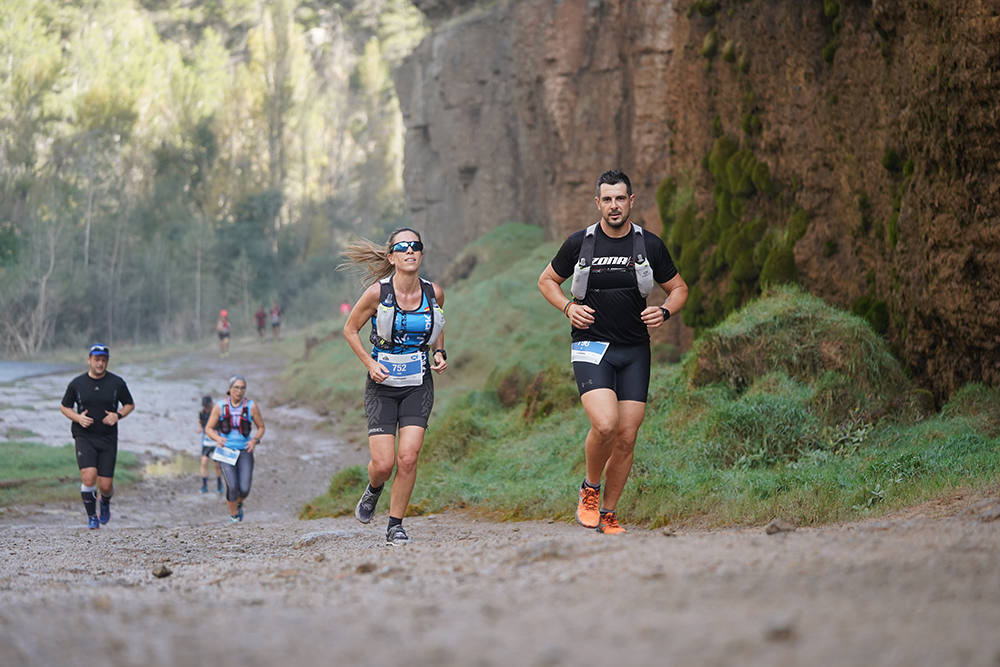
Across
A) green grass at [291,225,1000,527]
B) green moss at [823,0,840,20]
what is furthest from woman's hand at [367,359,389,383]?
green moss at [823,0,840,20]

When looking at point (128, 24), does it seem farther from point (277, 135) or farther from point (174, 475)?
point (174, 475)

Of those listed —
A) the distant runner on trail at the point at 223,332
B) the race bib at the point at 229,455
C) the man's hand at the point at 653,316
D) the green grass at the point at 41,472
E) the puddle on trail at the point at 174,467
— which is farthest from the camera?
the distant runner on trail at the point at 223,332

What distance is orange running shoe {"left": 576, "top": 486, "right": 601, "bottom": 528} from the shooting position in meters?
7.69

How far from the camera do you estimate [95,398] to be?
1227 centimetres

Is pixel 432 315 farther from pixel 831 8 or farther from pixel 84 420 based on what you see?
pixel 831 8

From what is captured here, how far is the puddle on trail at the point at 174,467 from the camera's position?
20.1 m

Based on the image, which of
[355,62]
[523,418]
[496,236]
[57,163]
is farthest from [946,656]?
[355,62]

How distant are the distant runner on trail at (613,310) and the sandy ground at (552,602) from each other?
1205 mm

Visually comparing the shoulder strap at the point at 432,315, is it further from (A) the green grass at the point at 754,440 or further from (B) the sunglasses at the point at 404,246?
(A) the green grass at the point at 754,440

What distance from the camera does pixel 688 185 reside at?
1700cm

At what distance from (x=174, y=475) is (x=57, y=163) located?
43521mm

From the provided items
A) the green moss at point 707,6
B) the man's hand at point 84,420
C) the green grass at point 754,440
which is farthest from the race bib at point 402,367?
the green moss at point 707,6

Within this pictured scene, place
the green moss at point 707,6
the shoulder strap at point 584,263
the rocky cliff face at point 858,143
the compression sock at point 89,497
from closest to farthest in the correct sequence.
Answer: the shoulder strap at point 584,263 < the rocky cliff face at point 858,143 < the compression sock at point 89,497 < the green moss at point 707,6

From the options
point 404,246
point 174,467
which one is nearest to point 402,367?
point 404,246
